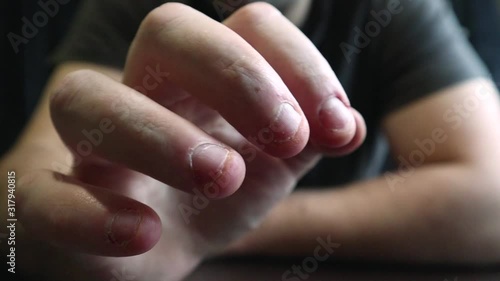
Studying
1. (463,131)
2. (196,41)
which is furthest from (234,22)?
(463,131)

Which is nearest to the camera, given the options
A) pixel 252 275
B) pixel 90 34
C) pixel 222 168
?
pixel 222 168

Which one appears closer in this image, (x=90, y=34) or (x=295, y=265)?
(x=295, y=265)

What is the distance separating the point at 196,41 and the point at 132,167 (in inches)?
2.2

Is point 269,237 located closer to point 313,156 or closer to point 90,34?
point 313,156

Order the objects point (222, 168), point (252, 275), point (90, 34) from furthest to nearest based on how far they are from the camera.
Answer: point (90, 34) < point (252, 275) < point (222, 168)

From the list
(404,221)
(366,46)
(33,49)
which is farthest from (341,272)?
(33,49)

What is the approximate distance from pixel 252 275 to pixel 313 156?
3.1 inches

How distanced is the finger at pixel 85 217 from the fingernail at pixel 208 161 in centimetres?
3

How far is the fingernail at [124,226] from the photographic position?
0.61 feet

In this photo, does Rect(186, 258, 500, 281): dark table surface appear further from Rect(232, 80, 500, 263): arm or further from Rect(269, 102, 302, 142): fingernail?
Rect(269, 102, 302, 142): fingernail

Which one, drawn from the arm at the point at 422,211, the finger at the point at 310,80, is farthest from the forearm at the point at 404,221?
the finger at the point at 310,80

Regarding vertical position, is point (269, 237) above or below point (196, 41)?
below

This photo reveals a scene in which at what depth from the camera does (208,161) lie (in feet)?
0.57

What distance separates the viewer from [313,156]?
257 millimetres
